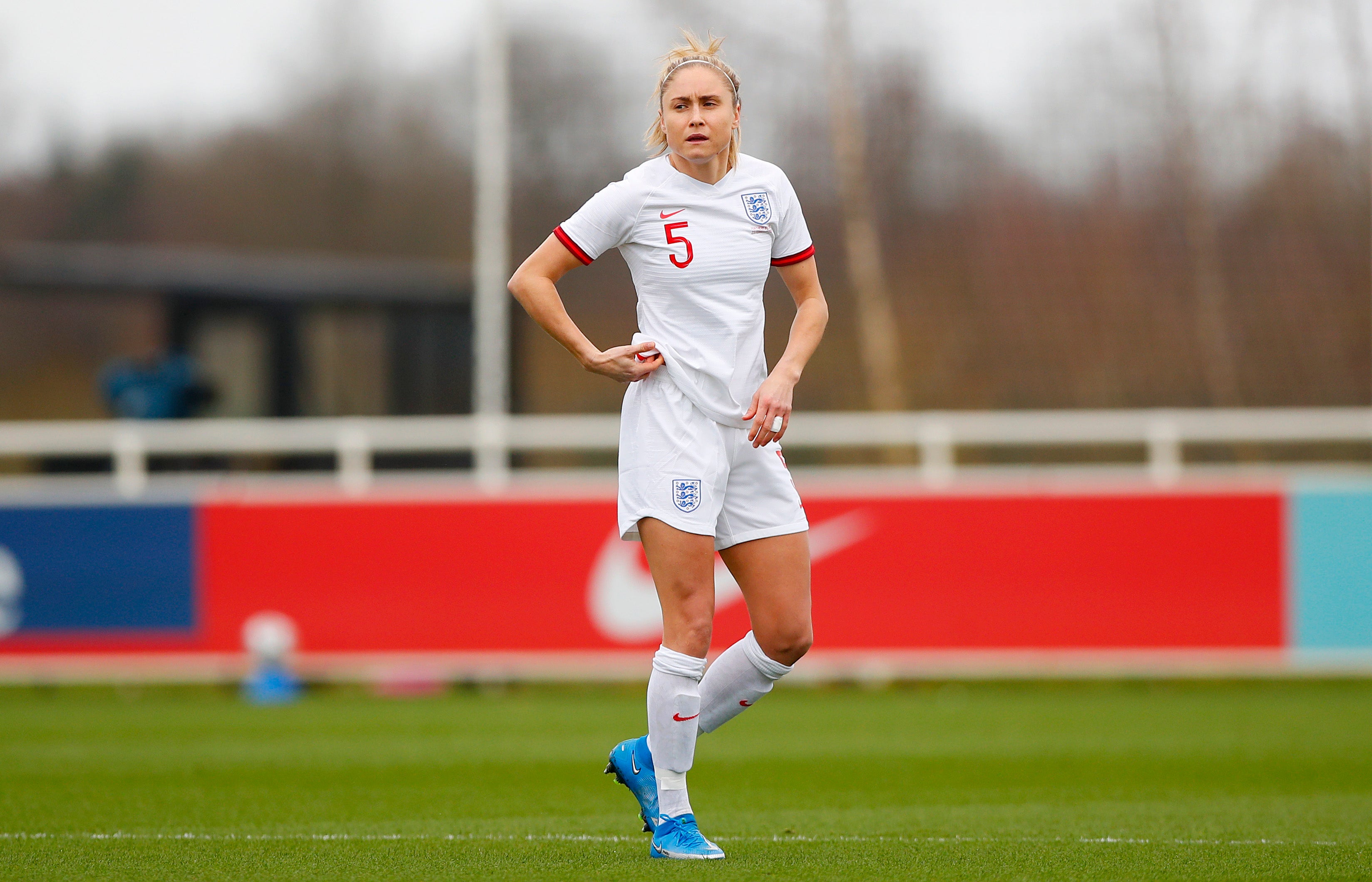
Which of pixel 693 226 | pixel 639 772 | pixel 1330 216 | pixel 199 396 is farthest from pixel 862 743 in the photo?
pixel 1330 216

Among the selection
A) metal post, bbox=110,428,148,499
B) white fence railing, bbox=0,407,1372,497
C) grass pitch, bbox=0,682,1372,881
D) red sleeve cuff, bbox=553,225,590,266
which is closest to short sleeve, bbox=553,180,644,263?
red sleeve cuff, bbox=553,225,590,266

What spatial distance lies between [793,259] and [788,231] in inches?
3.7

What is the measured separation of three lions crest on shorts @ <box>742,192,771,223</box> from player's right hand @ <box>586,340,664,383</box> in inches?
17.4

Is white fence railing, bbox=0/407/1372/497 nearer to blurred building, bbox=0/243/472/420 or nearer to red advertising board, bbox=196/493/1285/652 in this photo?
red advertising board, bbox=196/493/1285/652

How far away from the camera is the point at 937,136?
15477mm

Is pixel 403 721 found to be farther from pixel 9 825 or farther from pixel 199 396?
pixel 199 396

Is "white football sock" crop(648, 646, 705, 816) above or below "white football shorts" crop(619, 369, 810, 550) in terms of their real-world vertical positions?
below

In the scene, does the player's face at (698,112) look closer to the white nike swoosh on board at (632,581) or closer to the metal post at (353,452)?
the white nike swoosh on board at (632,581)

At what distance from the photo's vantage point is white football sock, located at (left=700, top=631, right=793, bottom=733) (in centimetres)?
500

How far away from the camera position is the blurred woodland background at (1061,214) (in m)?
14.8

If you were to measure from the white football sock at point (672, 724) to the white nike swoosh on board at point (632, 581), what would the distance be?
19.5 feet

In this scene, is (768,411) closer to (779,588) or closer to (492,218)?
(779,588)

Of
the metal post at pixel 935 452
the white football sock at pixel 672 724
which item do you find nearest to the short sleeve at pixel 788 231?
the white football sock at pixel 672 724

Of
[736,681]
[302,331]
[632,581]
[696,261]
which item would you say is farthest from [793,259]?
[302,331]
